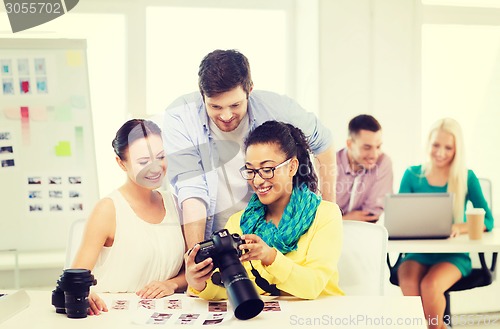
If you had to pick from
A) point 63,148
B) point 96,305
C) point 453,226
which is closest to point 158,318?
point 96,305

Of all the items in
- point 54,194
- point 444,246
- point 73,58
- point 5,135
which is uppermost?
point 73,58

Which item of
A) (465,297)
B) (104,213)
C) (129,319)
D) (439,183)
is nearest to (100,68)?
(104,213)

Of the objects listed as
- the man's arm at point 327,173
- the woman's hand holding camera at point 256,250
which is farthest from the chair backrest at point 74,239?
the man's arm at point 327,173

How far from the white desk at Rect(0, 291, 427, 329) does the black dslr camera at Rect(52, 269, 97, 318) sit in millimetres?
23

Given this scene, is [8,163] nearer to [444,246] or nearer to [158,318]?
[158,318]

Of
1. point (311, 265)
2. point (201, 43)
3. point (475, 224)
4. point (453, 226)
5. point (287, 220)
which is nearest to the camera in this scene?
point (311, 265)

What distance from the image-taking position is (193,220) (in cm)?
245

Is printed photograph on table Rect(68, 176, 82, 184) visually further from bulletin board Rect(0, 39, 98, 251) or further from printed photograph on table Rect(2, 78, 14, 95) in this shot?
printed photograph on table Rect(2, 78, 14, 95)

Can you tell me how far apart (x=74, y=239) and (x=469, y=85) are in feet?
7.47

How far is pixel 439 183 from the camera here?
327 cm

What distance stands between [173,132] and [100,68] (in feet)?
1.50

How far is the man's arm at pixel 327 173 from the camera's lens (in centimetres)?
257

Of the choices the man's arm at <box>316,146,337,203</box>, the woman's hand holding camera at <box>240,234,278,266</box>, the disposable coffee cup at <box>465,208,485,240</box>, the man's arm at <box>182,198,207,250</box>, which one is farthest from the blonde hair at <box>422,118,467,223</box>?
the woman's hand holding camera at <box>240,234,278,266</box>

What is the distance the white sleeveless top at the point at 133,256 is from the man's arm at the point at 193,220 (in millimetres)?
69
